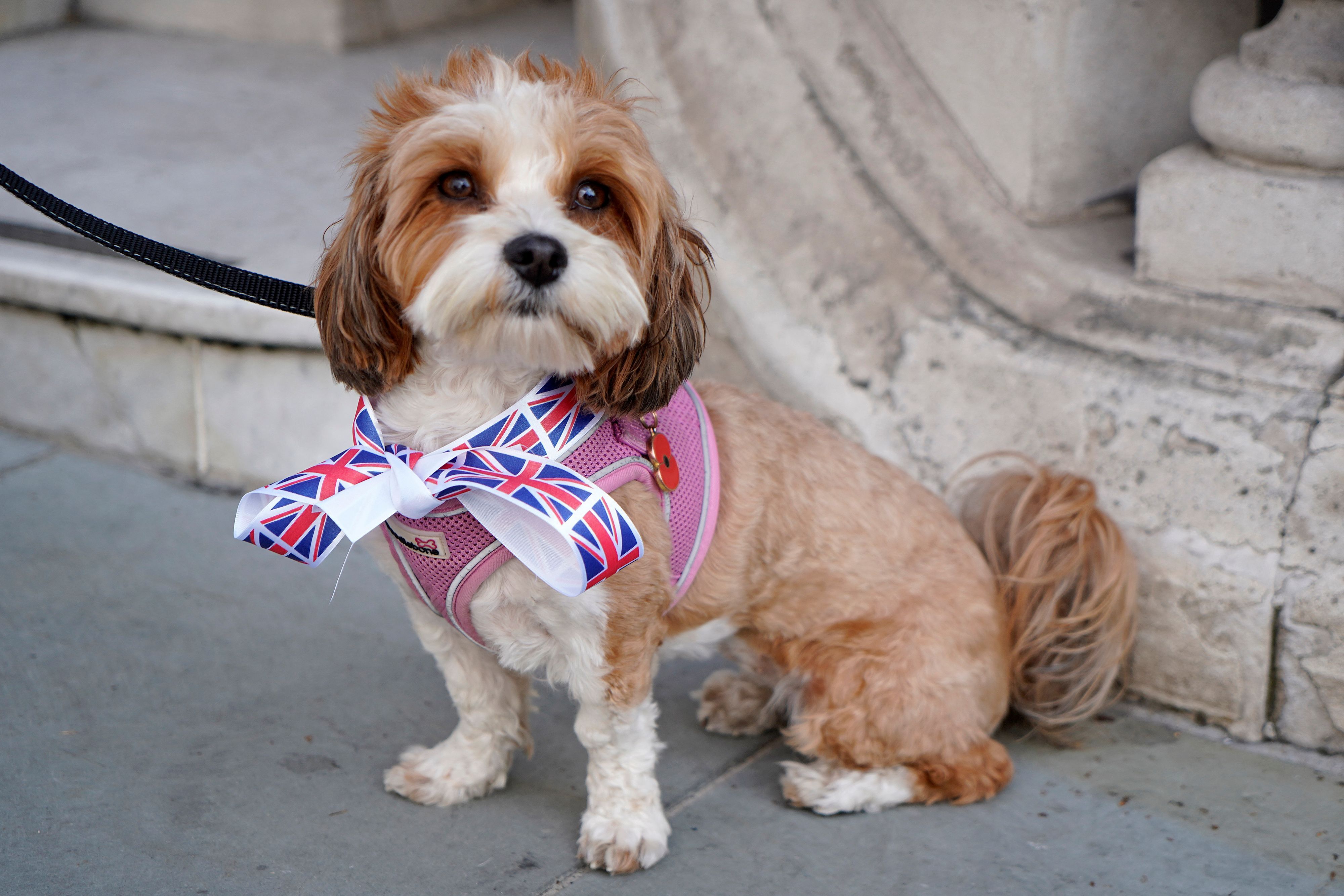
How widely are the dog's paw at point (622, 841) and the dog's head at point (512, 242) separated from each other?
860 mm

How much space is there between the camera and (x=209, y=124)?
17.5ft

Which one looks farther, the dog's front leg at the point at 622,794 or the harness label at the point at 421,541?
the dog's front leg at the point at 622,794

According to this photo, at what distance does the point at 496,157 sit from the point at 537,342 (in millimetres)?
298

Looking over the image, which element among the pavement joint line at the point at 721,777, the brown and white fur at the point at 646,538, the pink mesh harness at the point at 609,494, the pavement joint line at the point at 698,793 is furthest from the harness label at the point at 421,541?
the pavement joint line at the point at 721,777

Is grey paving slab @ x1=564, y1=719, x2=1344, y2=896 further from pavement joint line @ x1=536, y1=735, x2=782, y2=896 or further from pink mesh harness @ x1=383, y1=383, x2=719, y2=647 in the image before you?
pink mesh harness @ x1=383, y1=383, x2=719, y2=647

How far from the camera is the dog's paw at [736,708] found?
2.76m

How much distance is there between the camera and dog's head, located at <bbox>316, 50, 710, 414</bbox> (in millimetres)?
1717

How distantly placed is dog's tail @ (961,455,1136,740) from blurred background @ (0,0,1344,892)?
9.6 inches

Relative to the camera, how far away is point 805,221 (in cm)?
330

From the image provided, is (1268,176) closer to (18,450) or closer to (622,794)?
(622,794)

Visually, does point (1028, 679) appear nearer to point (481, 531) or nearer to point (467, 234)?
point (481, 531)

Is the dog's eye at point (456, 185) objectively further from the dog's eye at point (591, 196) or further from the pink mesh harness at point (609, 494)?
the pink mesh harness at point (609, 494)

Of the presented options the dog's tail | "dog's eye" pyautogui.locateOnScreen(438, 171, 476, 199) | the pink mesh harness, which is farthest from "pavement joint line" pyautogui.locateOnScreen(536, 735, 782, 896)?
"dog's eye" pyautogui.locateOnScreen(438, 171, 476, 199)

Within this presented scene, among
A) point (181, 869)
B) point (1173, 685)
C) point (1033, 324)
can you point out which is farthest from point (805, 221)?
point (181, 869)
